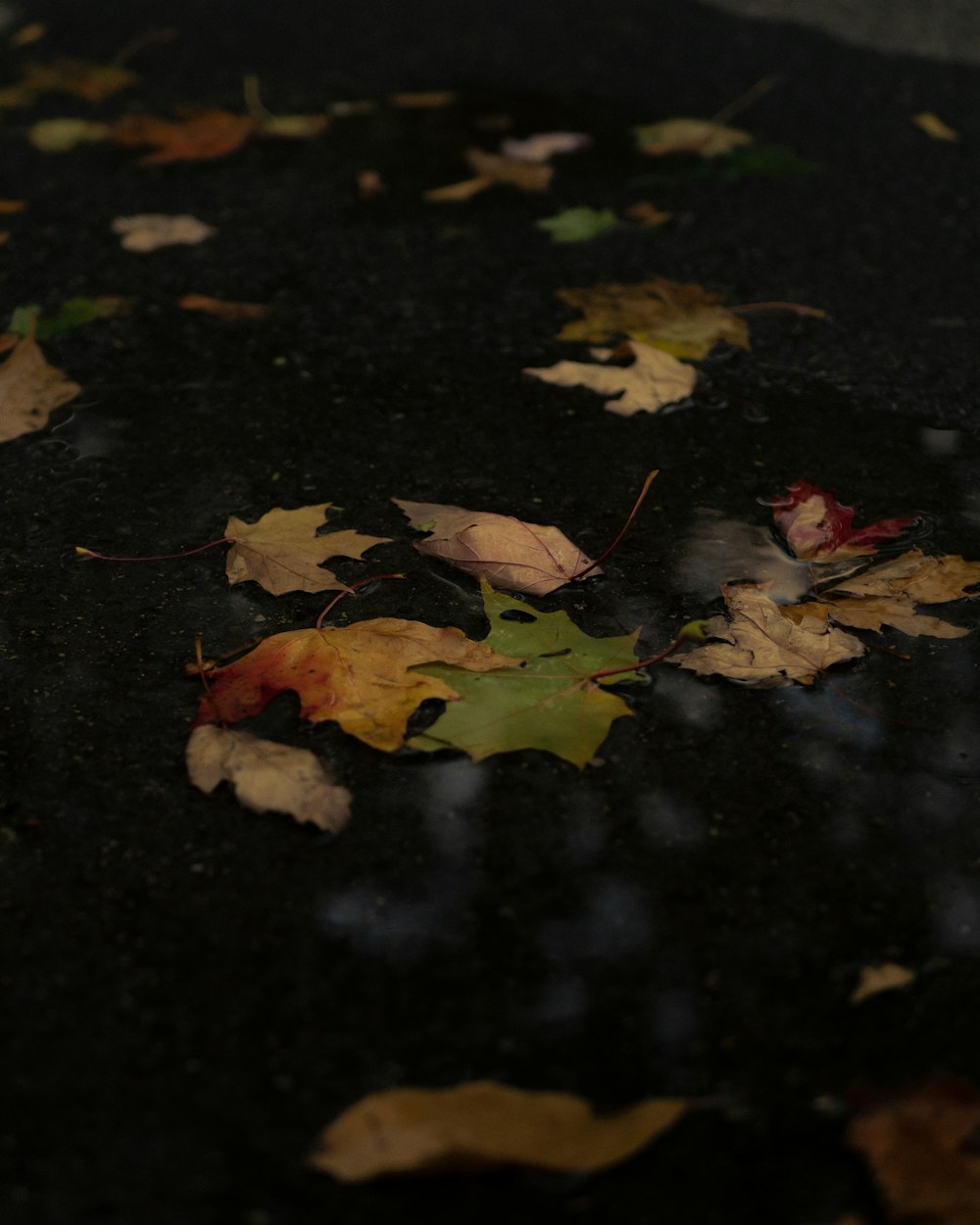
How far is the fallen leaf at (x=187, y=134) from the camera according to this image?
11.0 ft

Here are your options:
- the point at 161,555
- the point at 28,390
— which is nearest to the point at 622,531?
the point at 161,555

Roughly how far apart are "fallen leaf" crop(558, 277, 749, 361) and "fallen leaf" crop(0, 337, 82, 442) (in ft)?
3.09

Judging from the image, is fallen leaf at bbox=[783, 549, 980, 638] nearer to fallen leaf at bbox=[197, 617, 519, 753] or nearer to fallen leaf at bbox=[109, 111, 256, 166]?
fallen leaf at bbox=[197, 617, 519, 753]

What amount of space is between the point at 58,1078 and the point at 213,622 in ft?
2.35

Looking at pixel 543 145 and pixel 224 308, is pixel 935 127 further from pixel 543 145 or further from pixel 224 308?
pixel 224 308

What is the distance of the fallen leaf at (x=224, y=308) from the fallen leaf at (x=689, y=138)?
1.24 meters

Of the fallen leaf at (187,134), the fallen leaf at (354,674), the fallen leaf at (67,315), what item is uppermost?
the fallen leaf at (187,134)

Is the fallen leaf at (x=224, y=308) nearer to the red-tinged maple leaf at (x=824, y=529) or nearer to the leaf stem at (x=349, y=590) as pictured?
the leaf stem at (x=349, y=590)

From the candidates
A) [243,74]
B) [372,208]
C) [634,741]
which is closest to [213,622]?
[634,741]

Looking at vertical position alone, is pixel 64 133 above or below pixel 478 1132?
above

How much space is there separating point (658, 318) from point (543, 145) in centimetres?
105

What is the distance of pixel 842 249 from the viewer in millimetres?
2844

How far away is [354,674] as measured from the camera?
A: 5.30ft

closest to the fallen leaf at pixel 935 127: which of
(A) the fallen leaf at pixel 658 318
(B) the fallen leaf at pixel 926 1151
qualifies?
(A) the fallen leaf at pixel 658 318
